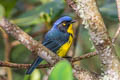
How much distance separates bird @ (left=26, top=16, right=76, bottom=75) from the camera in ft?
11.2

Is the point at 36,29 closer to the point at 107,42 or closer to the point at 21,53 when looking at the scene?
the point at 21,53

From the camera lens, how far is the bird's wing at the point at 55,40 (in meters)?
3.38

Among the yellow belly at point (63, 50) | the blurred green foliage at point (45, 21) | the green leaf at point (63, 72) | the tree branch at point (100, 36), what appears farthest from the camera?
the yellow belly at point (63, 50)

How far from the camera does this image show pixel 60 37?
362cm

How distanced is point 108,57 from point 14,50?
101 inches

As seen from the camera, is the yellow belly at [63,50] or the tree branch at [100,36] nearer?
the tree branch at [100,36]

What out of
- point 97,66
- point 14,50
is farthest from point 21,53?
point 97,66

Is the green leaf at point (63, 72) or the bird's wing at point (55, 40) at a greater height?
the green leaf at point (63, 72)

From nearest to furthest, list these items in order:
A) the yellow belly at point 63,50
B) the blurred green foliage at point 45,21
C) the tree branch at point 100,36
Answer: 1. the tree branch at point 100,36
2. the blurred green foliage at point 45,21
3. the yellow belly at point 63,50

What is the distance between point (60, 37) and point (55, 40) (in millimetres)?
109

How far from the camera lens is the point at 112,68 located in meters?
1.79

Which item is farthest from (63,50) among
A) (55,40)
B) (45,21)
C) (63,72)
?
(63,72)

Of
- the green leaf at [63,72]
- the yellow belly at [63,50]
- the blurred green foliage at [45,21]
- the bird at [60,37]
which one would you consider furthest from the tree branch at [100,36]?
the yellow belly at [63,50]

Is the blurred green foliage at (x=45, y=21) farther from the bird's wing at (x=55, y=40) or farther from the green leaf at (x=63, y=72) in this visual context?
the green leaf at (x=63, y=72)
